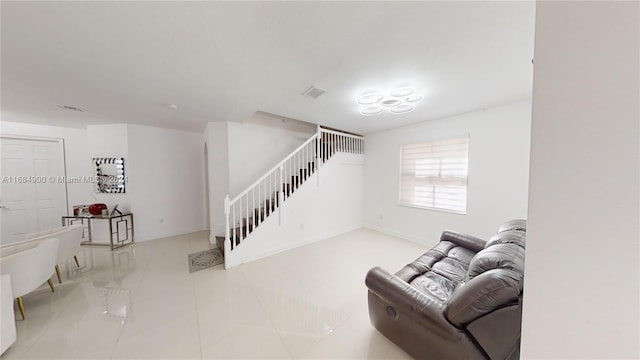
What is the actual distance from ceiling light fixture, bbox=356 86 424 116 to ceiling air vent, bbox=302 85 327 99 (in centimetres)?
53

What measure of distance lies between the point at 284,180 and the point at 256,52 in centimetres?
287

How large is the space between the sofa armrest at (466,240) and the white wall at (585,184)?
2365 mm

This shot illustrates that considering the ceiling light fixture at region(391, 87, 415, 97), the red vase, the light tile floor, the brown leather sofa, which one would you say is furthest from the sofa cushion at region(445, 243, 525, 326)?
the red vase

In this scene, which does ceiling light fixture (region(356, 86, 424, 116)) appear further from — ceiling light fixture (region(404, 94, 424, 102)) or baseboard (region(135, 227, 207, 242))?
baseboard (region(135, 227, 207, 242))

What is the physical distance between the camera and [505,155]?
3135 mm

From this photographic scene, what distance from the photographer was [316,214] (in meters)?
4.22

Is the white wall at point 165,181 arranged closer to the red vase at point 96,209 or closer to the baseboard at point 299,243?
the red vase at point 96,209

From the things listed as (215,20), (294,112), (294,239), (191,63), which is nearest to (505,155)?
(294,112)

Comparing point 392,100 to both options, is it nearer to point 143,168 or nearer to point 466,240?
point 466,240

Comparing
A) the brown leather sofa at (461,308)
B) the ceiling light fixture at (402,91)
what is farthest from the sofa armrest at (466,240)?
the ceiling light fixture at (402,91)

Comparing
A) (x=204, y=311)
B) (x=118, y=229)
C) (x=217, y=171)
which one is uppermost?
(x=217, y=171)

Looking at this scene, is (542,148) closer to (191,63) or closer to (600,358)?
(600,358)

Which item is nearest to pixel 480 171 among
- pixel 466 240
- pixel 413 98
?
pixel 466 240

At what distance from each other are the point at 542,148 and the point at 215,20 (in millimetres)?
1941
